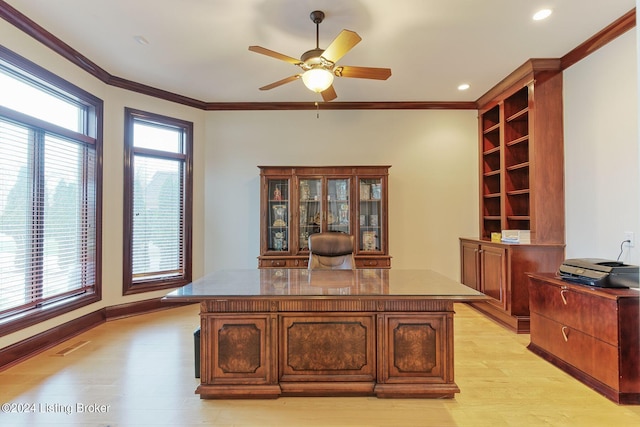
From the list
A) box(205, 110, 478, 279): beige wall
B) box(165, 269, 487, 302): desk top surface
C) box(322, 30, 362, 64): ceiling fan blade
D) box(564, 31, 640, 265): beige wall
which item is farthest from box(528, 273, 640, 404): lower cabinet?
box(322, 30, 362, 64): ceiling fan blade

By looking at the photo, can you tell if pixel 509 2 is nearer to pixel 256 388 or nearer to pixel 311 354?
pixel 311 354

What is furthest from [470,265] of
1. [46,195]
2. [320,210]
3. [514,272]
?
[46,195]

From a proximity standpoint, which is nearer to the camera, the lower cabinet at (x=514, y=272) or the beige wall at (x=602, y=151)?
the beige wall at (x=602, y=151)

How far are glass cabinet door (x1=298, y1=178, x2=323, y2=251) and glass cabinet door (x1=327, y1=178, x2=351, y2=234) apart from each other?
5.2 inches

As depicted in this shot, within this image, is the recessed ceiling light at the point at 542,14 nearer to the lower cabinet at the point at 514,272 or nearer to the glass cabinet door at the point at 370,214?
the lower cabinet at the point at 514,272

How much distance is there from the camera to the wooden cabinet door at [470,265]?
13.3 feet

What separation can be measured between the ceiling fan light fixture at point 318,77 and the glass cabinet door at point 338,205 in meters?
1.80

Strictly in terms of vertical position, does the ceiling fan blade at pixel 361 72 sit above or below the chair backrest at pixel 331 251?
above

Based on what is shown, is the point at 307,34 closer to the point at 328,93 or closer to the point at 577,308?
the point at 328,93

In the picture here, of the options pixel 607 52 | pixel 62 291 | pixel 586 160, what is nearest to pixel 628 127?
pixel 586 160

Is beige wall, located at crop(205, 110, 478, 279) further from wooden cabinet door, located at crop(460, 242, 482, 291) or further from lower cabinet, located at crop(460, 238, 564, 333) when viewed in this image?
lower cabinet, located at crop(460, 238, 564, 333)

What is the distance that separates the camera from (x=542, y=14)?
2.56 metres

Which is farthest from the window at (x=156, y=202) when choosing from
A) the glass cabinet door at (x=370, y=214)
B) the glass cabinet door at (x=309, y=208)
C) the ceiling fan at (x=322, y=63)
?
the ceiling fan at (x=322, y=63)

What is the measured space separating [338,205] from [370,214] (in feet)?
1.46
